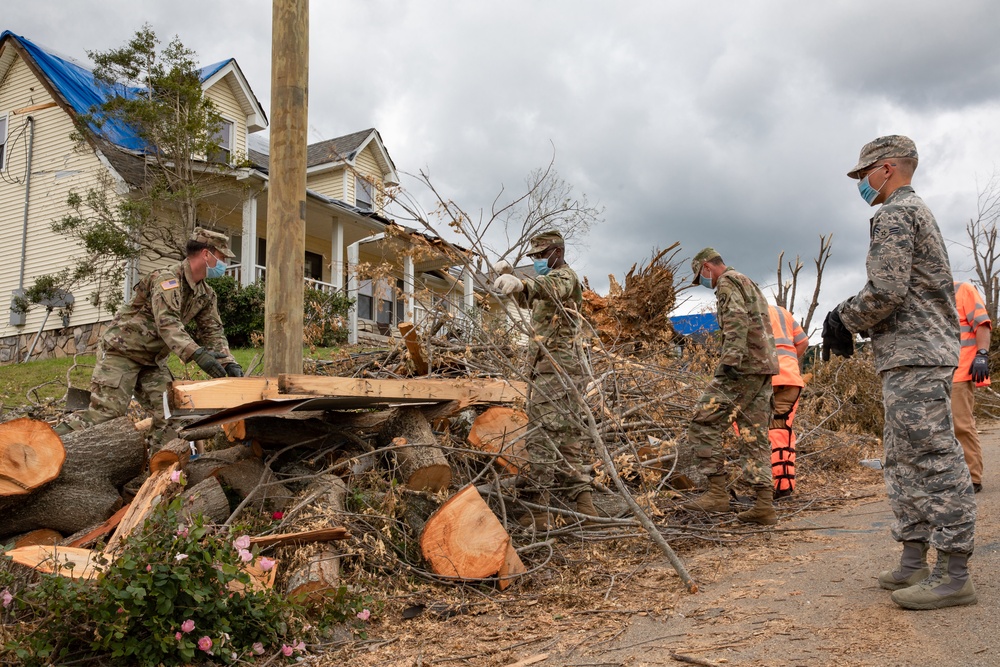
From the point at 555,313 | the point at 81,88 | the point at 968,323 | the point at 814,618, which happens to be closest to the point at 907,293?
the point at 814,618

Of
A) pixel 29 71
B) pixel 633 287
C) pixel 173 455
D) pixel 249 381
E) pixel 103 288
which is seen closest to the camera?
pixel 249 381

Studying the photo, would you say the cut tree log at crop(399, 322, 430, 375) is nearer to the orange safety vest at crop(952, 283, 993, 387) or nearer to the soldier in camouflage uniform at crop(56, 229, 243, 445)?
the soldier in camouflage uniform at crop(56, 229, 243, 445)

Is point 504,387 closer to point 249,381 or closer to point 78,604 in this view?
point 249,381

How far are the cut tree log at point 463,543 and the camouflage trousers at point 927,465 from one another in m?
1.85

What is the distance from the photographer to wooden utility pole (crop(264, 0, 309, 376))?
15.2 feet

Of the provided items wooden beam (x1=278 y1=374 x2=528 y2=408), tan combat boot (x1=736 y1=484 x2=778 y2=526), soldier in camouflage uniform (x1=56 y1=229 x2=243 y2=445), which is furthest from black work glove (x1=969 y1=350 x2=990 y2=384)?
soldier in camouflage uniform (x1=56 y1=229 x2=243 y2=445)

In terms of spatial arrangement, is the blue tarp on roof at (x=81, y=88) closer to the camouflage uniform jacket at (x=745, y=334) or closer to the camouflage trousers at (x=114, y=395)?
the camouflage trousers at (x=114, y=395)

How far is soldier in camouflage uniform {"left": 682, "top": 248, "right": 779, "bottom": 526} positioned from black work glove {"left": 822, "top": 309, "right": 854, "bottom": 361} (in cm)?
160

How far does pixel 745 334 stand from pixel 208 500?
3.44 meters

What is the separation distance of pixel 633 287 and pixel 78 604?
892cm

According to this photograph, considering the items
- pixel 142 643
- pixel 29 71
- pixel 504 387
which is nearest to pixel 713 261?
pixel 504 387

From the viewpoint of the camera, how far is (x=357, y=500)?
4.22 metres

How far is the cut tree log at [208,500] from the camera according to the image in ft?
12.5

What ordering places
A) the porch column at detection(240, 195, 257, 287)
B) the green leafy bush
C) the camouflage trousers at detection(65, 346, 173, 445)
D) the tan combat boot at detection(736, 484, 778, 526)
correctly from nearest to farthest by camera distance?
the green leafy bush
the tan combat boot at detection(736, 484, 778, 526)
the camouflage trousers at detection(65, 346, 173, 445)
the porch column at detection(240, 195, 257, 287)
